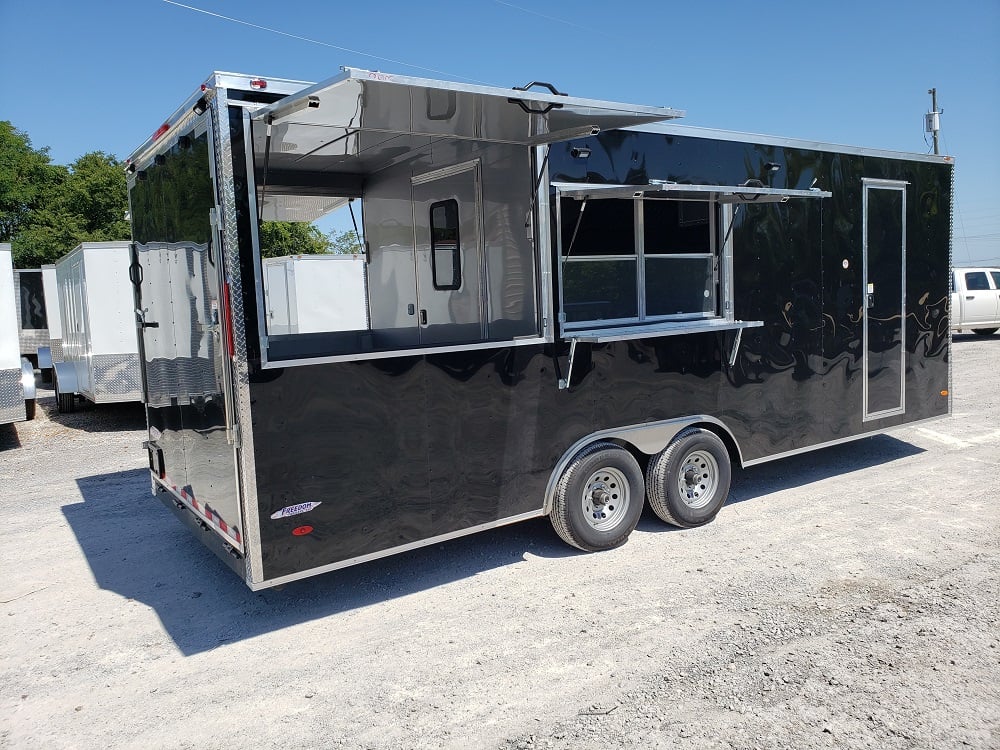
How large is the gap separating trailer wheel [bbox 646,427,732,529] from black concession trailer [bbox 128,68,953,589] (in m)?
0.02

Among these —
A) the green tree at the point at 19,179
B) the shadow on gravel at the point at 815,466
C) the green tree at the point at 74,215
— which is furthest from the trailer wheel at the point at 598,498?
the green tree at the point at 19,179

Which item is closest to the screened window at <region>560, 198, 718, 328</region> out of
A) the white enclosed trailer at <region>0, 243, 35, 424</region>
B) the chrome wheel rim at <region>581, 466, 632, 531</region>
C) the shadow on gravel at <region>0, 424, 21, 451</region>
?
the chrome wheel rim at <region>581, 466, 632, 531</region>

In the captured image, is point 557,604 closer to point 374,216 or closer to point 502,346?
point 502,346

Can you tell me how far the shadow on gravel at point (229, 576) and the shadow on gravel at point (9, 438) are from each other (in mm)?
4236

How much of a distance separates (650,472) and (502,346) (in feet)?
5.04

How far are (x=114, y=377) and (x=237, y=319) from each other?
21.9 ft

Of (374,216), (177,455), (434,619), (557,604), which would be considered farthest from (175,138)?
(557,604)

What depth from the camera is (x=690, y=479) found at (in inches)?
218

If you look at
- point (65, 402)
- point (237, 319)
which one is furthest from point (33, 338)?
point (237, 319)

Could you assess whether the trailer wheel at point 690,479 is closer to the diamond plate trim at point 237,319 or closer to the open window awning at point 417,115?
the open window awning at point 417,115

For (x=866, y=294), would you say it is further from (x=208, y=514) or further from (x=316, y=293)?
(x=316, y=293)

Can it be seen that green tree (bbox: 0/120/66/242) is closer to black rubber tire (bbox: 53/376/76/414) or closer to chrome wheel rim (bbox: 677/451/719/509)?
black rubber tire (bbox: 53/376/76/414)

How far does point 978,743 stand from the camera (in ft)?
9.51

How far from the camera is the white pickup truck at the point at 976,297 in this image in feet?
57.5
